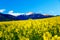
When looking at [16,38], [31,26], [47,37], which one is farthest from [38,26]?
[47,37]

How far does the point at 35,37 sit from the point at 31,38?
628mm

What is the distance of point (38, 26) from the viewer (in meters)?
15.5

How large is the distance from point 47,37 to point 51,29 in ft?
32.5

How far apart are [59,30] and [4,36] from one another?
19.0 feet

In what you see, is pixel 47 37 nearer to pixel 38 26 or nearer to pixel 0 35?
pixel 0 35

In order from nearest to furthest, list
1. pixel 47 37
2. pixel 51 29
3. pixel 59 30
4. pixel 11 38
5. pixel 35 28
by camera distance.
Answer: pixel 47 37
pixel 11 38
pixel 35 28
pixel 51 29
pixel 59 30

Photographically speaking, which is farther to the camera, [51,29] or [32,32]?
[51,29]

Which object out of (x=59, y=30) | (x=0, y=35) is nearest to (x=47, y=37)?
(x=0, y=35)

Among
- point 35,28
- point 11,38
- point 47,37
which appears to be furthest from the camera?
point 35,28

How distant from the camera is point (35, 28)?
14922 millimetres

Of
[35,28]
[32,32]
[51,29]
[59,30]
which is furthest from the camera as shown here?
A: [59,30]

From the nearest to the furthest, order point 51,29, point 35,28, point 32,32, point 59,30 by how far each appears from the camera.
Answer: point 32,32 < point 35,28 < point 51,29 < point 59,30

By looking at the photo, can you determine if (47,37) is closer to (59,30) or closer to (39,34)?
(39,34)

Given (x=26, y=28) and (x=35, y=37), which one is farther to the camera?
(x=26, y=28)
